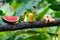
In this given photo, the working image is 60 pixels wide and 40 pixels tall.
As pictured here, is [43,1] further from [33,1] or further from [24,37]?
[24,37]

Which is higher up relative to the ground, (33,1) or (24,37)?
(33,1)

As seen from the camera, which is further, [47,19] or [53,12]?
[53,12]

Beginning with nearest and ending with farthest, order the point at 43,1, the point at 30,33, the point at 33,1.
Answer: the point at 30,33 → the point at 33,1 → the point at 43,1

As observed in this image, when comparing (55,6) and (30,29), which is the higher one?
(55,6)

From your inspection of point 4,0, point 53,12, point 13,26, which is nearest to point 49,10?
point 53,12

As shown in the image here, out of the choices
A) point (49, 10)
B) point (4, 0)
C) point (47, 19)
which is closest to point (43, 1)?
point (49, 10)

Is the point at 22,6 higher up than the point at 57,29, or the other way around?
the point at 22,6

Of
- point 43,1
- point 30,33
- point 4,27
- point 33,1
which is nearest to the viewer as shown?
point 4,27

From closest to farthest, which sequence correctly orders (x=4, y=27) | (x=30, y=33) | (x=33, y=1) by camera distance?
(x=4, y=27) → (x=30, y=33) → (x=33, y=1)

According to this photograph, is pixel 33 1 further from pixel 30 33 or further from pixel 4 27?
pixel 4 27
